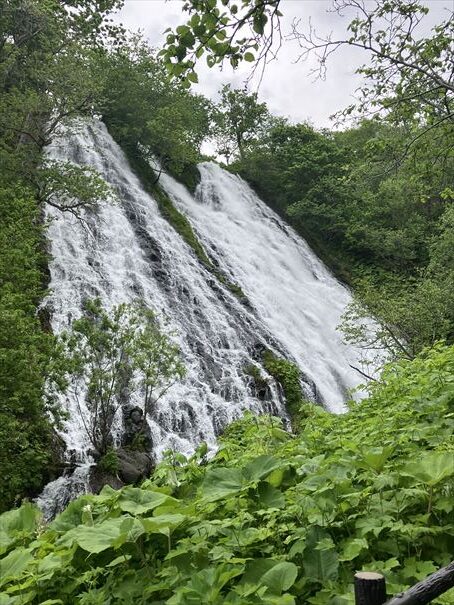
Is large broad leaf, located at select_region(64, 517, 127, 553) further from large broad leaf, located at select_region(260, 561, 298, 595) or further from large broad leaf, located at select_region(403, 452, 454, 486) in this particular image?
large broad leaf, located at select_region(403, 452, 454, 486)

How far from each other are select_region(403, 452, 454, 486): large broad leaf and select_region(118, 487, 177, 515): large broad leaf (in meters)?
0.99

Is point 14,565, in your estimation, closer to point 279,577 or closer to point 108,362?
point 279,577

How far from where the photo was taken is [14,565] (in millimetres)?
1993

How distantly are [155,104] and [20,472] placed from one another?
835 inches

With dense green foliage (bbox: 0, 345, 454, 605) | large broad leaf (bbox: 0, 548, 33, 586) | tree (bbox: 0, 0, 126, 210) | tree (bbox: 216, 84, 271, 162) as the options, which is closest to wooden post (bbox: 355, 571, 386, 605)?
dense green foliage (bbox: 0, 345, 454, 605)

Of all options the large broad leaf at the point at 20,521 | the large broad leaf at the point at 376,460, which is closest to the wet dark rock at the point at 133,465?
the large broad leaf at the point at 20,521

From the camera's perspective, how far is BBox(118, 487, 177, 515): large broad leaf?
2100 millimetres

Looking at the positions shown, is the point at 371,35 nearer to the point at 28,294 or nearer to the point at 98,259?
the point at 28,294

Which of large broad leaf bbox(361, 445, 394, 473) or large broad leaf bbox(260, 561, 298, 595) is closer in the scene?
large broad leaf bbox(260, 561, 298, 595)

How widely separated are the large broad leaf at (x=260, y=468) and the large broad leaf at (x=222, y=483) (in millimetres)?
42

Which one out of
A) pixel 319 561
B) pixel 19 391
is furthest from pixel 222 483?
pixel 19 391

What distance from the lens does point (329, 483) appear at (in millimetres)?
2340

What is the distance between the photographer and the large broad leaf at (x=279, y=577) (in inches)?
71.1

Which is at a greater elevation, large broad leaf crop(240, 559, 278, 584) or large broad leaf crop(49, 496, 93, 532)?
large broad leaf crop(49, 496, 93, 532)
